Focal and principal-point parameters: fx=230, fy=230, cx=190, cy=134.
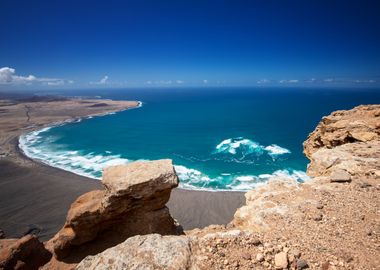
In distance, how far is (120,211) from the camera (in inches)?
524

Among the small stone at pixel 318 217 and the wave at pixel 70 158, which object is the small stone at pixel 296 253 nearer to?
the small stone at pixel 318 217

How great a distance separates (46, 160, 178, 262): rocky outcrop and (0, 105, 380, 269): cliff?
55 mm

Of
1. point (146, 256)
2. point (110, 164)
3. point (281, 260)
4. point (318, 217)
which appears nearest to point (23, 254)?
point (146, 256)

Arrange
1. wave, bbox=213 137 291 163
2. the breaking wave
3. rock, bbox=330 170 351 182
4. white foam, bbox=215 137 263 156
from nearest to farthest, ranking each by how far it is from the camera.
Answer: rock, bbox=330 170 351 182, the breaking wave, wave, bbox=213 137 291 163, white foam, bbox=215 137 263 156

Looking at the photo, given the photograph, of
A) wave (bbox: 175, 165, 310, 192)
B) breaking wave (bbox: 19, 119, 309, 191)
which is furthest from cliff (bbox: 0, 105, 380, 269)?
breaking wave (bbox: 19, 119, 309, 191)

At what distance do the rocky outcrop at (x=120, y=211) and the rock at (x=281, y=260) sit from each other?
7117 millimetres

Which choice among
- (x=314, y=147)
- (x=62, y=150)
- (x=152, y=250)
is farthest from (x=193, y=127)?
A: (x=152, y=250)

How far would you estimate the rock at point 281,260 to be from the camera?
6805 millimetres

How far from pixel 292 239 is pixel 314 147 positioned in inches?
755

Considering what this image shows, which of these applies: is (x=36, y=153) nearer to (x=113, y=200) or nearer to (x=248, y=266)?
(x=113, y=200)

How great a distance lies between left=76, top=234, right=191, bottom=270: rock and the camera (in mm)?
6496

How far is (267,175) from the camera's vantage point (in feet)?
147

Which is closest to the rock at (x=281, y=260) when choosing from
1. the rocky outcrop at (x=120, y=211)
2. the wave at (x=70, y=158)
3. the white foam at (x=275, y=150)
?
the rocky outcrop at (x=120, y=211)

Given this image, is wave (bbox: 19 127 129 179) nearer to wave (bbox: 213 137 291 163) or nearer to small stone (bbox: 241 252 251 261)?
wave (bbox: 213 137 291 163)
